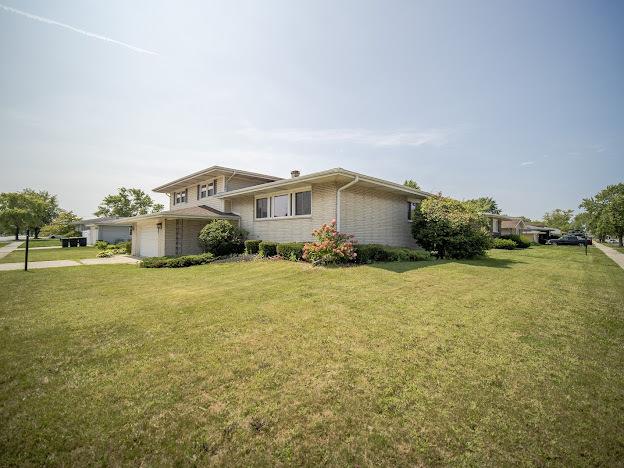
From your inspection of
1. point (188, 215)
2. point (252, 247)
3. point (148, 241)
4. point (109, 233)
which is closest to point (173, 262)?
point (252, 247)

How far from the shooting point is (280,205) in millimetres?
15016

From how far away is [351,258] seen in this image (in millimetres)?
10398

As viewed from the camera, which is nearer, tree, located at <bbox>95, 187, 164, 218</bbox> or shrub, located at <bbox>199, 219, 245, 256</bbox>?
shrub, located at <bbox>199, 219, 245, 256</bbox>

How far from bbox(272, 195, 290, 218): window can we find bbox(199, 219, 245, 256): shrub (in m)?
2.83

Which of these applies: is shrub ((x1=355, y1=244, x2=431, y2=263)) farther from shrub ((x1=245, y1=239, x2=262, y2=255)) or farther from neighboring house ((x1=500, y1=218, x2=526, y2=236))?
neighboring house ((x1=500, y1=218, x2=526, y2=236))

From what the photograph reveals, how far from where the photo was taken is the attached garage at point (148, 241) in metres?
17.9

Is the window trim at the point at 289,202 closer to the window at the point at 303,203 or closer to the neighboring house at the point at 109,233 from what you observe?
the window at the point at 303,203

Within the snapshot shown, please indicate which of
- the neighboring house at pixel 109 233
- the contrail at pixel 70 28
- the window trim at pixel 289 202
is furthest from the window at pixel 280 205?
the neighboring house at pixel 109 233

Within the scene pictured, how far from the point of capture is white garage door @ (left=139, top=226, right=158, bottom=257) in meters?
17.9

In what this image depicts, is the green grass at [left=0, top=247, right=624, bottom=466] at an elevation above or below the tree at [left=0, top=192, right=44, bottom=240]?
below

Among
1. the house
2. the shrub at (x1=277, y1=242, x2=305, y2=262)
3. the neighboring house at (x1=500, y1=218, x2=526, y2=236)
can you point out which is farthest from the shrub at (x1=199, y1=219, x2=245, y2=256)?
the neighboring house at (x1=500, y1=218, x2=526, y2=236)

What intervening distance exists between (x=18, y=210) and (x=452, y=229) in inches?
2622

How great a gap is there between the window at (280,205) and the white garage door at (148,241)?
878cm

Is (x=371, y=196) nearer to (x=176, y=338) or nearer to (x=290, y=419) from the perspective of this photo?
(x=176, y=338)
